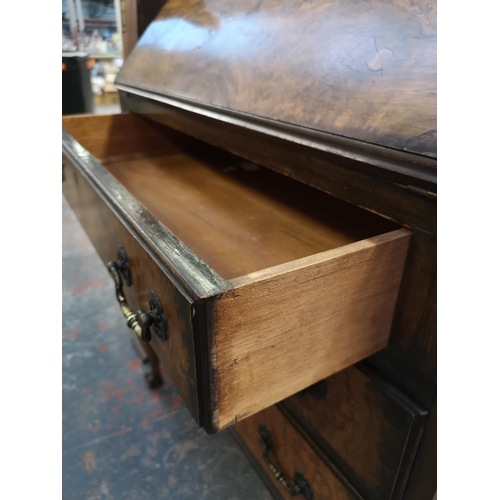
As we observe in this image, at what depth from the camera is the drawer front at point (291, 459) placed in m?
0.77

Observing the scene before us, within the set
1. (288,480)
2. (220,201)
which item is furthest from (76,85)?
(288,480)

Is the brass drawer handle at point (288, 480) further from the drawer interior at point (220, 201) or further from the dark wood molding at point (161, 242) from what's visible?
the dark wood molding at point (161, 242)

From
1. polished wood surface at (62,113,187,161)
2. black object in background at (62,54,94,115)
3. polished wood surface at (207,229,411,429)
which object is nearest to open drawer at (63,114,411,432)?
polished wood surface at (207,229,411,429)

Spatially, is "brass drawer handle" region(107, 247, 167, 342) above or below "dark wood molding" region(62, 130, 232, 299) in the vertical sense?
below

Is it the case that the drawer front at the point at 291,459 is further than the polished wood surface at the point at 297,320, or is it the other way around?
the drawer front at the point at 291,459

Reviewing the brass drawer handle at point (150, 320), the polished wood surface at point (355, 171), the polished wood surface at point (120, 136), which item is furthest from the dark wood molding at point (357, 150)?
the polished wood surface at point (120, 136)

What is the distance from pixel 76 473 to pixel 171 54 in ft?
3.53

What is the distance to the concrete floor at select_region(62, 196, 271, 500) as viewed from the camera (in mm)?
1025

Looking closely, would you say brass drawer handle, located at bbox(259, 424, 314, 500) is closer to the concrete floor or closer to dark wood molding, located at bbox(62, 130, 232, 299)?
the concrete floor

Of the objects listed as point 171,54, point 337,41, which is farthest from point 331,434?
point 171,54

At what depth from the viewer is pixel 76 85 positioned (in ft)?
9.35

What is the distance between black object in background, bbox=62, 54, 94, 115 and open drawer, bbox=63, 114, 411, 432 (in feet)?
7.75

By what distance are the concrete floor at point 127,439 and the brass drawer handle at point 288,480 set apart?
0.62ft

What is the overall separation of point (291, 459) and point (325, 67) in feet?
2.44
